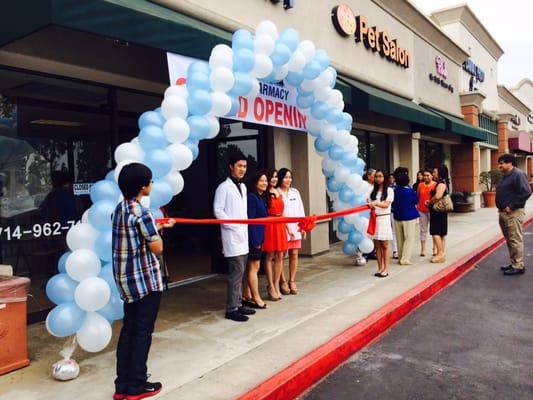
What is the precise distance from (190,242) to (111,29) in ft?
24.3

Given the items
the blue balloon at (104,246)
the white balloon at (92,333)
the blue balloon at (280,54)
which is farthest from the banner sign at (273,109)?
the white balloon at (92,333)

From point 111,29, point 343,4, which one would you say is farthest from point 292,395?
point 343,4

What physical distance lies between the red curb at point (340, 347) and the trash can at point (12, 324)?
6.90ft

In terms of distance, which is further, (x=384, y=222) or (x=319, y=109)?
(x=384, y=222)

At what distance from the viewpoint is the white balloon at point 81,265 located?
12.4ft

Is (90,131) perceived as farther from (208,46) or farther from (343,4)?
(343,4)

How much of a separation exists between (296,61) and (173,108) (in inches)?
82.4

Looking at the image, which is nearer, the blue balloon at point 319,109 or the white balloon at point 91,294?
the white balloon at point 91,294

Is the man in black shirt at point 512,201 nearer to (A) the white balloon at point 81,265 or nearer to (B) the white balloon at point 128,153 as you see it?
(B) the white balloon at point 128,153

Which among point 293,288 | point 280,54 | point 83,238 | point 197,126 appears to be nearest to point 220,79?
point 197,126

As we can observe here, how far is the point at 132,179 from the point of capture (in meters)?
3.41

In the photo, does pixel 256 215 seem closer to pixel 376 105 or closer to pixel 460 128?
pixel 376 105

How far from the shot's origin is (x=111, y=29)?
447 centimetres

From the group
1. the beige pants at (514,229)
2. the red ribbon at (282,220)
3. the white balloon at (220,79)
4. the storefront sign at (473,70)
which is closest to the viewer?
the white balloon at (220,79)
